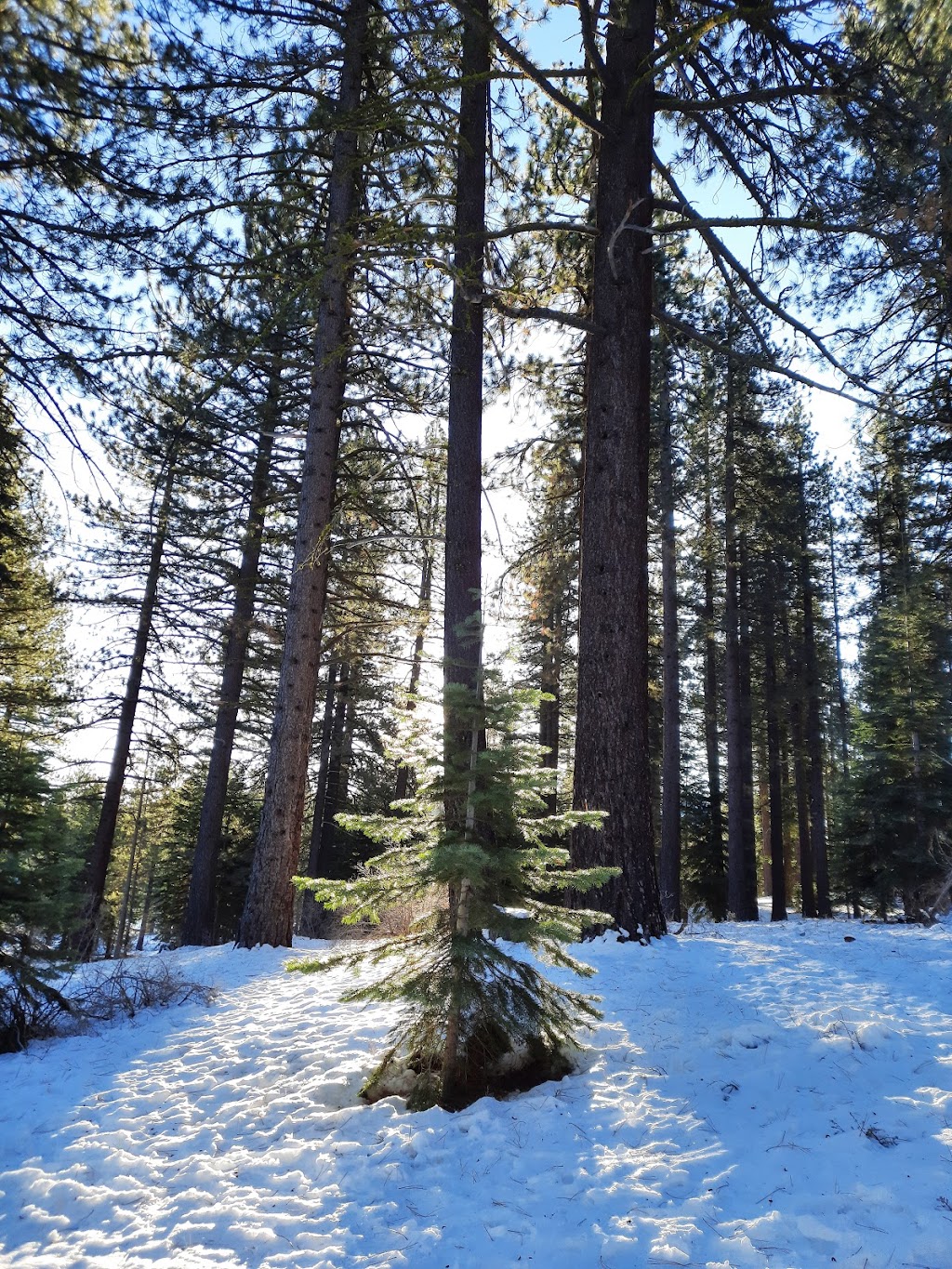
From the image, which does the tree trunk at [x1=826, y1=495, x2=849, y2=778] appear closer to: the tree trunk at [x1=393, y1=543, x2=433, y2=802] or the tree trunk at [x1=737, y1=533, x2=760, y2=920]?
the tree trunk at [x1=737, y1=533, x2=760, y2=920]

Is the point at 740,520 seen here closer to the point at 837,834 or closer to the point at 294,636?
the point at 837,834

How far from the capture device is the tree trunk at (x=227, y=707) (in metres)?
13.7

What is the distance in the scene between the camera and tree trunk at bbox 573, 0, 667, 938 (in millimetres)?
6566

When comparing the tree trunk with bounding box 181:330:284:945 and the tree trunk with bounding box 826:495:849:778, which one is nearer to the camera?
the tree trunk with bounding box 181:330:284:945

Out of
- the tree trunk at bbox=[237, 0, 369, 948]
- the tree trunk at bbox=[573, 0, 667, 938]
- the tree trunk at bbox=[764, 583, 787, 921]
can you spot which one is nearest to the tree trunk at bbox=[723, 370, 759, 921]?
the tree trunk at bbox=[764, 583, 787, 921]

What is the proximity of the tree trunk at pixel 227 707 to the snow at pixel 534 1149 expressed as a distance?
31.5ft

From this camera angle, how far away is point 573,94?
887 centimetres

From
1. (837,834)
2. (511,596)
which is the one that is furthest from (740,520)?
(511,596)

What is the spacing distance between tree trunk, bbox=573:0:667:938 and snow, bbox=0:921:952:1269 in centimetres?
162

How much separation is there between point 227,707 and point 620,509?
10.2 meters

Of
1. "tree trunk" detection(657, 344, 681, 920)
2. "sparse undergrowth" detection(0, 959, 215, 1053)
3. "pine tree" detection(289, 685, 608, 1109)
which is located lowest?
"sparse undergrowth" detection(0, 959, 215, 1053)

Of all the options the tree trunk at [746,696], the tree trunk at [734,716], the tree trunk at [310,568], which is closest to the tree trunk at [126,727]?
the tree trunk at [310,568]

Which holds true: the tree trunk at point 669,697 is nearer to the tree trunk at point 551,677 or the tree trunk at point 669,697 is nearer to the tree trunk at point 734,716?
the tree trunk at point 734,716

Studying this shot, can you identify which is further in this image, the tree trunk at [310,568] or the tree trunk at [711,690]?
the tree trunk at [711,690]
